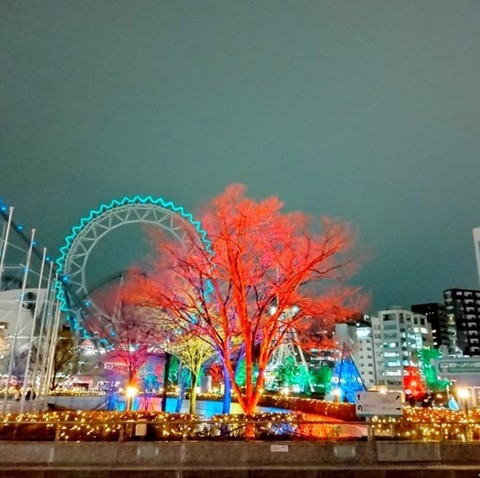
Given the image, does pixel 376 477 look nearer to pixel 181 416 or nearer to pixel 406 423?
pixel 406 423

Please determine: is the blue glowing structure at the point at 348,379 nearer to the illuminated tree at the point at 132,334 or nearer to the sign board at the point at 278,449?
the illuminated tree at the point at 132,334

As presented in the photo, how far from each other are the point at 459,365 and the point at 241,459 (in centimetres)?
1520

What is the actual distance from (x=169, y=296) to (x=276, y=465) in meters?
13.1

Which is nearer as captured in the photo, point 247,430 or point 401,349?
point 247,430

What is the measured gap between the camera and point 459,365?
23.5 m

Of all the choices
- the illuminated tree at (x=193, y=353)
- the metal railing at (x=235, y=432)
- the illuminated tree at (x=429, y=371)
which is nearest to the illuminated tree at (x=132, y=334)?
the illuminated tree at (x=193, y=353)

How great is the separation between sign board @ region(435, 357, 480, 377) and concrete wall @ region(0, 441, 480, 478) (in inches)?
420

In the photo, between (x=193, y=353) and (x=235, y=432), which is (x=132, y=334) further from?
(x=235, y=432)

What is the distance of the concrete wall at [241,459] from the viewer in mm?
12359

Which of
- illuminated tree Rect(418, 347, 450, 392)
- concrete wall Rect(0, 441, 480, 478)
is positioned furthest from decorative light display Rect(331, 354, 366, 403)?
illuminated tree Rect(418, 347, 450, 392)

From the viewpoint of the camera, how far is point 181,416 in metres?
19.7

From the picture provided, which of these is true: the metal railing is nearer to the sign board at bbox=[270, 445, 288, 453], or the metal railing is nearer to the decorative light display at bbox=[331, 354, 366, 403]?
the sign board at bbox=[270, 445, 288, 453]

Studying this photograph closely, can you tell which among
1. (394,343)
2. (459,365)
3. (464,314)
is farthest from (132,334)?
(464,314)

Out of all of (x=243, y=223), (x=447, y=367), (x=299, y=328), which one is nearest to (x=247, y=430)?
(x=299, y=328)
